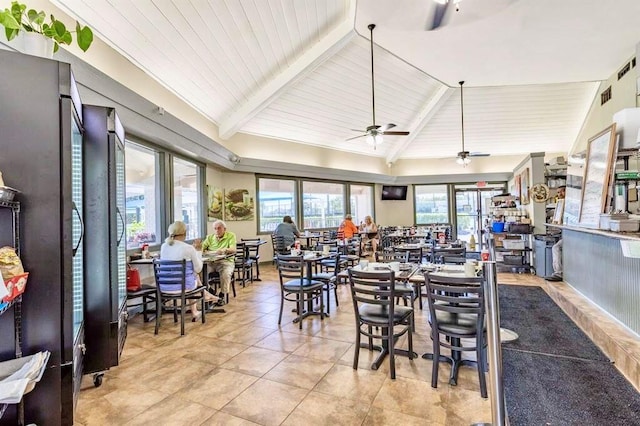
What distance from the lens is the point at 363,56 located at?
22.8ft

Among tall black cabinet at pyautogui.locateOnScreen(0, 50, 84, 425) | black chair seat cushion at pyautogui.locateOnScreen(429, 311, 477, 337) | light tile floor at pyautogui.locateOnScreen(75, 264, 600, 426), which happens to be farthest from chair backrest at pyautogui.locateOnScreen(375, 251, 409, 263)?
tall black cabinet at pyautogui.locateOnScreen(0, 50, 84, 425)

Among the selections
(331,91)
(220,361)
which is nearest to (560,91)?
(331,91)

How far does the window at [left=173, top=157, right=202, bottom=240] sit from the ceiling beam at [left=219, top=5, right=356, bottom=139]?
1151 millimetres

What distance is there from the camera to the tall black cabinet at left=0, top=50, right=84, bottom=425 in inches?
69.7

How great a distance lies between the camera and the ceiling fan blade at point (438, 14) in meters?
3.88

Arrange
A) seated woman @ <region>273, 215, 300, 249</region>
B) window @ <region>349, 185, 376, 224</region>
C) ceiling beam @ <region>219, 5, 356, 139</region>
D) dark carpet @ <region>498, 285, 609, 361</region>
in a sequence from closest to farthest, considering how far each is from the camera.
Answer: dark carpet @ <region>498, 285, 609, 361</region> → ceiling beam @ <region>219, 5, 356, 139</region> → seated woman @ <region>273, 215, 300, 249</region> → window @ <region>349, 185, 376, 224</region>

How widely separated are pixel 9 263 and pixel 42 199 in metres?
0.38

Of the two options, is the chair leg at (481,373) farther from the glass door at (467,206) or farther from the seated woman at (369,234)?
the glass door at (467,206)

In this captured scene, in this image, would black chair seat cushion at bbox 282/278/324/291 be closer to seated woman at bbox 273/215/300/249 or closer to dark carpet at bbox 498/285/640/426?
dark carpet at bbox 498/285/640/426

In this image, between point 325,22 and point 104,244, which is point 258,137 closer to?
point 325,22

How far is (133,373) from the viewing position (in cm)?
305

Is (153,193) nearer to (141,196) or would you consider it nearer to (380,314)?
(141,196)

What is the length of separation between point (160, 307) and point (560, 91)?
32.0ft

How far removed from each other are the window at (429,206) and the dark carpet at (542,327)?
7.47 m
